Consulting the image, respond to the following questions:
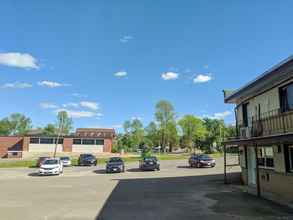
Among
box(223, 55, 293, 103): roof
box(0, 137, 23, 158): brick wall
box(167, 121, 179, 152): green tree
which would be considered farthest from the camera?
box(167, 121, 179, 152): green tree

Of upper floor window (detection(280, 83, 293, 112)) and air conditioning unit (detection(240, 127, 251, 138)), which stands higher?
upper floor window (detection(280, 83, 293, 112))

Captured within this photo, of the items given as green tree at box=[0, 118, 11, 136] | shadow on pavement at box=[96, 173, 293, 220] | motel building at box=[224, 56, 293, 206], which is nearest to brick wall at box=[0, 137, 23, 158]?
green tree at box=[0, 118, 11, 136]

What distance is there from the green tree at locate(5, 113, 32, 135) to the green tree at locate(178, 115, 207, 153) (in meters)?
62.9

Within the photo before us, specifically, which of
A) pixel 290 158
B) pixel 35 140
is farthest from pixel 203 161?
pixel 35 140

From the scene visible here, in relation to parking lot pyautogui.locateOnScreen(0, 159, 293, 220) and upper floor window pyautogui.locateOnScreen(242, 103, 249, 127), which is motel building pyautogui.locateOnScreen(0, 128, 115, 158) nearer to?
parking lot pyautogui.locateOnScreen(0, 159, 293, 220)

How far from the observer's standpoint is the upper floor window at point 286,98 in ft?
42.5

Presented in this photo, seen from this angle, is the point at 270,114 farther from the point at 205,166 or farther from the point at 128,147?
the point at 128,147

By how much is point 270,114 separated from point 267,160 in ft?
8.98

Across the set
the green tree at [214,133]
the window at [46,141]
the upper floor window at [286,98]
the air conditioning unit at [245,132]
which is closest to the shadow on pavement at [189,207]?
the air conditioning unit at [245,132]

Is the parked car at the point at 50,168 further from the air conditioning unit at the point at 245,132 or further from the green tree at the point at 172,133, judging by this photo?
the green tree at the point at 172,133

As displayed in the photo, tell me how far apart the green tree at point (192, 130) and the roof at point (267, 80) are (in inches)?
2545

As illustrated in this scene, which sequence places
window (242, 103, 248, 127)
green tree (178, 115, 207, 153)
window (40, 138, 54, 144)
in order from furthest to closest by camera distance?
green tree (178, 115, 207, 153) < window (40, 138, 54, 144) < window (242, 103, 248, 127)

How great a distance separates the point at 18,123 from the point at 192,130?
69430 millimetres

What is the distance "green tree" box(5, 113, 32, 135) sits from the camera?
110562 mm
